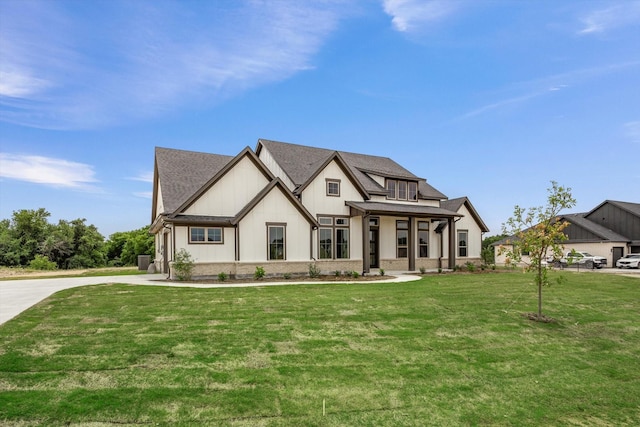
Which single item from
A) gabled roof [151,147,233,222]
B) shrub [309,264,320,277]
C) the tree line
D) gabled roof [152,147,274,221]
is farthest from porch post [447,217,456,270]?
the tree line

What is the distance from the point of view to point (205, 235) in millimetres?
18234

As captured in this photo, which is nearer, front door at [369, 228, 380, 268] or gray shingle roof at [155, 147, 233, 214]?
gray shingle roof at [155, 147, 233, 214]

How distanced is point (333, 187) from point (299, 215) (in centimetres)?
345

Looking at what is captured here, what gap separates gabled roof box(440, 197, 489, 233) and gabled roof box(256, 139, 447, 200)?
0.69 meters

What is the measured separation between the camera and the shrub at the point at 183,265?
680 inches

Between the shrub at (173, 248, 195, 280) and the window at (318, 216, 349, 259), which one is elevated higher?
the window at (318, 216, 349, 259)

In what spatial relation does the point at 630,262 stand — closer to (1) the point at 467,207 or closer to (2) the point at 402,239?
(1) the point at 467,207

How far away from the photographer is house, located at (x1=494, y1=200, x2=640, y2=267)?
113 ft

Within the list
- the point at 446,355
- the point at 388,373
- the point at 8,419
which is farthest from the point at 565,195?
the point at 8,419

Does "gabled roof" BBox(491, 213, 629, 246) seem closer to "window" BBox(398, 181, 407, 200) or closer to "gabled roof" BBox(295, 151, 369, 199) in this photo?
"window" BBox(398, 181, 407, 200)

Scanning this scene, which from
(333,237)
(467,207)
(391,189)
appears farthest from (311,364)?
(467,207)

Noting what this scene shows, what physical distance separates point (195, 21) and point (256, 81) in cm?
557

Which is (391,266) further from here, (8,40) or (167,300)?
(8,40)

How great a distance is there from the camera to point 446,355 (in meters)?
7.22
